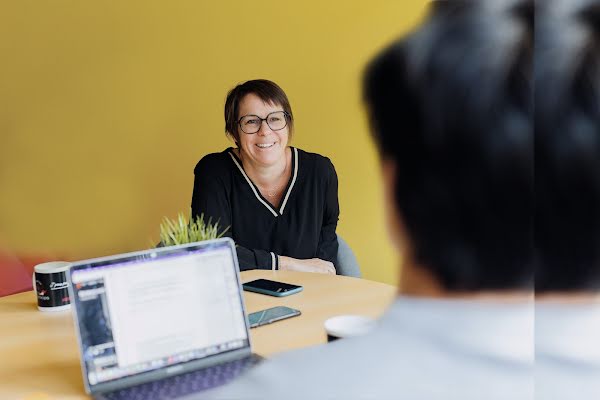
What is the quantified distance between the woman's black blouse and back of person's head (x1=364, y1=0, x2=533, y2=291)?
157cm

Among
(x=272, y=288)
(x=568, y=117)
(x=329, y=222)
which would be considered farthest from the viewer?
(x=329, y=222)

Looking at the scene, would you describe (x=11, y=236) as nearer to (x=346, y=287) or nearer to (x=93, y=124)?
(x=93, y=124)

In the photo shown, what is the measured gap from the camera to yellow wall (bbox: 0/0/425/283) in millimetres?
2266

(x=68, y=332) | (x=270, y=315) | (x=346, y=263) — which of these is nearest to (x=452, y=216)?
(x=270, y=315)

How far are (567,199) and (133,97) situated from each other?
2.21m

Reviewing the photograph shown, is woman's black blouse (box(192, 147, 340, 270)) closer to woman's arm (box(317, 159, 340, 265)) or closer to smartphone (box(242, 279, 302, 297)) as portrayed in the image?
woman's arm (box(317, 159, 340, 265))

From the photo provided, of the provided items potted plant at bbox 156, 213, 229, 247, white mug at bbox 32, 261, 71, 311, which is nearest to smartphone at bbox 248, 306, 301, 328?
→ potted plant at bbox 156, 213, 229, 247

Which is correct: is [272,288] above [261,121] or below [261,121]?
below

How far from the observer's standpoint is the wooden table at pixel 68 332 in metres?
0.95

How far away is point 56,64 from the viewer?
2266mm

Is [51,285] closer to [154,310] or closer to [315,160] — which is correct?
[154,310]

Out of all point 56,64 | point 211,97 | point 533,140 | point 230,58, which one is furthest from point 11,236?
point 533,140

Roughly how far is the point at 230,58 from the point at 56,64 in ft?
2.24

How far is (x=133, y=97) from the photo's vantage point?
2322 millimetres
